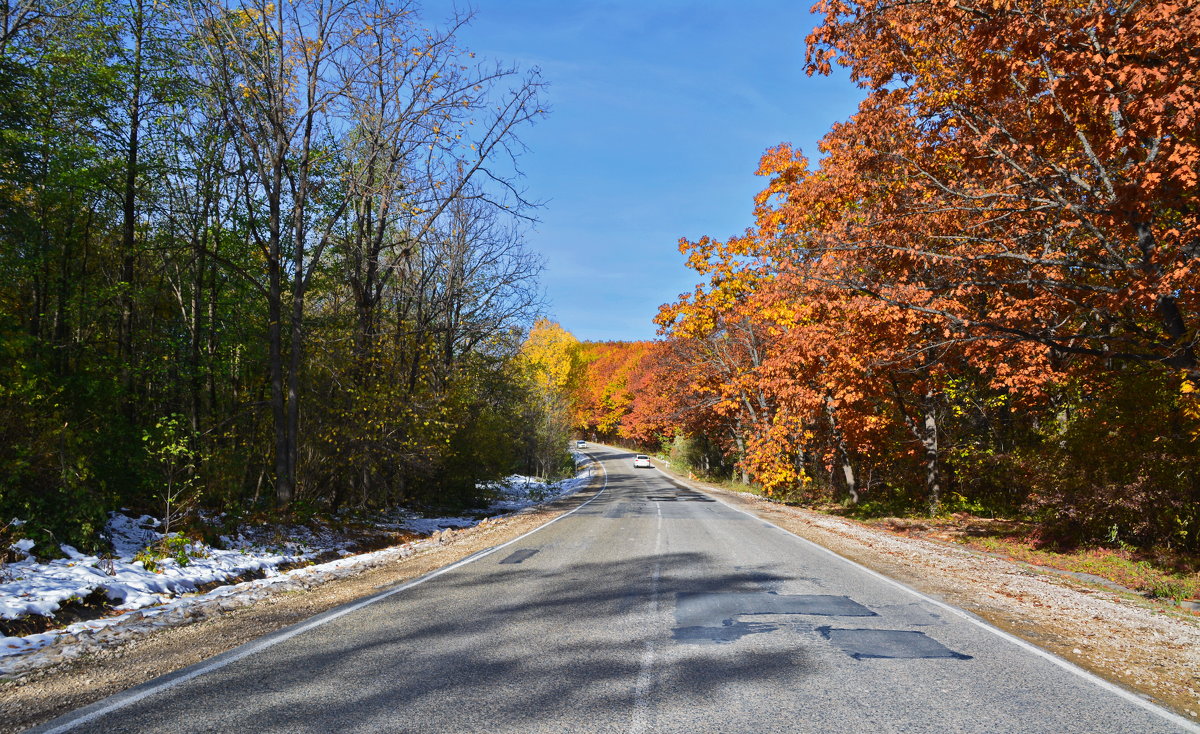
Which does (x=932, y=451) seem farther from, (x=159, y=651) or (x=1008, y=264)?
(x=159, y=651)

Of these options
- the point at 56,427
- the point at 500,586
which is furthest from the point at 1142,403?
the point at 56,427

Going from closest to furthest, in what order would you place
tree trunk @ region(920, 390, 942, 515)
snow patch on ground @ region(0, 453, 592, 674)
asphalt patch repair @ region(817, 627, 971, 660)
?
asphalt patch repair @ region(817, 627, 971, 660)
snow patch on ground @ region(0, 453, 592, 674)
tree trunk @ region(920, 390, 942, 515)

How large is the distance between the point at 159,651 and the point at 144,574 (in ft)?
10.5

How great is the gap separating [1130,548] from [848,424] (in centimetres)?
756

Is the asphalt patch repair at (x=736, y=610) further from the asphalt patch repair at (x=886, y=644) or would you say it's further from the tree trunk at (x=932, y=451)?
the tree trunk at (x=932, y=451)

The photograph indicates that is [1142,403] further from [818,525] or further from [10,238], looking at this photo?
[10,238]

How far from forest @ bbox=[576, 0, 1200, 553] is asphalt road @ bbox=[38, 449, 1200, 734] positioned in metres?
5.12

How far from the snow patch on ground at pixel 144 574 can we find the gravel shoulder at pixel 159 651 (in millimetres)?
407

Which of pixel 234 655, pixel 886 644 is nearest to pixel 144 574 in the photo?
pixel 234 655

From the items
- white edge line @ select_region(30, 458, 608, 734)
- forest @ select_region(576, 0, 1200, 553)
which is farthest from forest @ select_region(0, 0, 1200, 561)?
white edge line @ select_region(30, 458, 608, 734)

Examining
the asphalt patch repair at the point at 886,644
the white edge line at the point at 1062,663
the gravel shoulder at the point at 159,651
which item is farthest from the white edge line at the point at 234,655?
the white edge line at the point at 1062,663

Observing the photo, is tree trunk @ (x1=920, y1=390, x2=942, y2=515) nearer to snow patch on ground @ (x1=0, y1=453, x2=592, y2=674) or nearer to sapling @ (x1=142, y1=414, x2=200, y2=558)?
snow patch on ground @ (x1=0, y1=453, x2=592, y2=674)

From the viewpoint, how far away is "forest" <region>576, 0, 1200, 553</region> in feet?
24.0

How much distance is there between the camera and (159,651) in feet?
16.4
